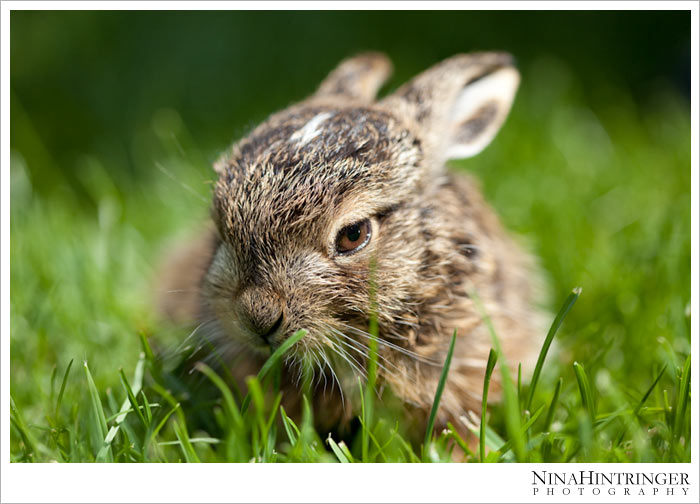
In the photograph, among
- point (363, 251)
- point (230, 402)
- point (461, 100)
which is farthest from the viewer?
point (461, 100)

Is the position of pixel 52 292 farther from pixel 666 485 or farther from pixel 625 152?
pixel 625 152

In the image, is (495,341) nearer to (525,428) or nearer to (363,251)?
(525,428)

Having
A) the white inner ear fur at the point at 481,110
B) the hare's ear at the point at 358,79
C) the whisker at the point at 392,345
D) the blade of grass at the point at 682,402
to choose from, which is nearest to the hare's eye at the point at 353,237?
the whisker at the point at 392,345

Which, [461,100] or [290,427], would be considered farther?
[461,100]

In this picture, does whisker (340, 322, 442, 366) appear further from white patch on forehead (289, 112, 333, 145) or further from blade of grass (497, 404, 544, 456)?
white patch on forehead (289, 112, 333, 145)

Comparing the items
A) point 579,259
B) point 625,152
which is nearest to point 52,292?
point 579,259

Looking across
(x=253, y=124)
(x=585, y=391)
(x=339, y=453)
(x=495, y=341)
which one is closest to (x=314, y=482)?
(x=339, y=453)

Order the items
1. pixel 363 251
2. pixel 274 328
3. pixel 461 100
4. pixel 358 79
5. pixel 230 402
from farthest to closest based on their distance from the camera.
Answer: pixel 358 79
pixel 461 100
pixel 363 251
pixel 274 328
pixel 230 402
